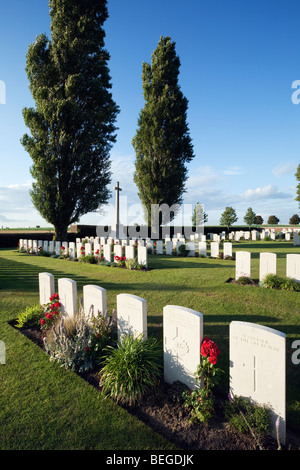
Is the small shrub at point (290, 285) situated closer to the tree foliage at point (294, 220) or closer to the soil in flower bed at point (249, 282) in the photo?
the soil in flower bed at point (249, 282)

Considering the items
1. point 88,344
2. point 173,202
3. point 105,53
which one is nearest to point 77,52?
point 105,53

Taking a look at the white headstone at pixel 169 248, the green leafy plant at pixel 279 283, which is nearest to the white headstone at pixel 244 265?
the green leafy plant at pixel 279 283

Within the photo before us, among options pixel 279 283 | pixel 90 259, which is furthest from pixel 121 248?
pixel 279 283

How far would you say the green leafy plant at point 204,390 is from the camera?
250 centimetres

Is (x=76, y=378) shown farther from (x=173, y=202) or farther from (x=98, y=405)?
(x=173, y=202)

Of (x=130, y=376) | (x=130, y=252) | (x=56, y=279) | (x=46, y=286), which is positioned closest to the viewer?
(x=130, y=376)

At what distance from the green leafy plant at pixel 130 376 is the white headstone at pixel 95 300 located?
121 cm

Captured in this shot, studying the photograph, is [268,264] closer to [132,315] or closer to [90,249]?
[132,315]

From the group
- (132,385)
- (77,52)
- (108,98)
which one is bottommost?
(132,385)

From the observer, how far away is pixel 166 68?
74.4 ft

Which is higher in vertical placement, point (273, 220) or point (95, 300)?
point (273, 220)

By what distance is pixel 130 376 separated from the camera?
2797 mm

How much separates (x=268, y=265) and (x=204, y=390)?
17.6 ft

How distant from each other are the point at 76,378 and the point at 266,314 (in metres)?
3.92
